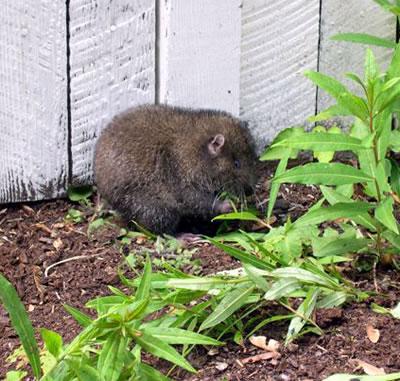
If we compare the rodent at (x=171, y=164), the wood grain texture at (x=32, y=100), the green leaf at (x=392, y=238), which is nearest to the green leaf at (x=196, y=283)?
the green leaf at (x=392, y=238)

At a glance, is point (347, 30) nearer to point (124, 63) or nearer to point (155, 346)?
point (124, 63)

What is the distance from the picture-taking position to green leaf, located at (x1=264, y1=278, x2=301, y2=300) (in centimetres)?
341

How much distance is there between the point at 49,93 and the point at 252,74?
3.77 ft

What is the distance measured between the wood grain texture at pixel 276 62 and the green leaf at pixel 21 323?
250cm

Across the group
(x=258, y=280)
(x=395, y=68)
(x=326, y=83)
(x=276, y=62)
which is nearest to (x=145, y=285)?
(x=258, y=280)

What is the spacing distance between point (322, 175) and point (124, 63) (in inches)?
69.8

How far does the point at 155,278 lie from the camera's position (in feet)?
11.7

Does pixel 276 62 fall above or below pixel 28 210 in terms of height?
above

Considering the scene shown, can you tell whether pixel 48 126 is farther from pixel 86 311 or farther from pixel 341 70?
pixel 341 70

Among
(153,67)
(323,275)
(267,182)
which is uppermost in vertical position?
(153,67)

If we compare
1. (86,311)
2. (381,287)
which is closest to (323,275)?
(381,287)

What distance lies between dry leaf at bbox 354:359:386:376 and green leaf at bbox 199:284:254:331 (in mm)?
482

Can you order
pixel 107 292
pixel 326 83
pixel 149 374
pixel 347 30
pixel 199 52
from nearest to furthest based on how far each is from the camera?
pixel 149 374 → pixel 326 83 → pixel 107 292 → pixel 199 52 → pixel 347 30

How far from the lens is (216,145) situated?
522cm
